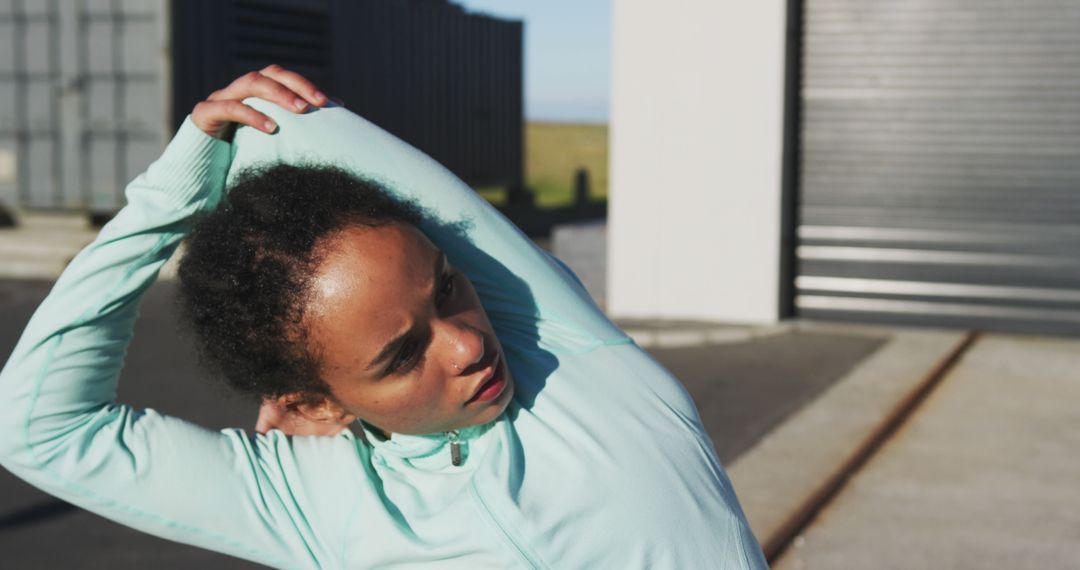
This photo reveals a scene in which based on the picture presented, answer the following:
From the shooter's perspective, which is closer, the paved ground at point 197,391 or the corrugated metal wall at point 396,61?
the paved ground at point 197,391

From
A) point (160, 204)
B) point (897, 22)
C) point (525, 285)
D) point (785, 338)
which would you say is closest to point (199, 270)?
point (160, 204)

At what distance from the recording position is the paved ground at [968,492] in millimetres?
4500

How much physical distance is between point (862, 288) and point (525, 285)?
27.7 ft

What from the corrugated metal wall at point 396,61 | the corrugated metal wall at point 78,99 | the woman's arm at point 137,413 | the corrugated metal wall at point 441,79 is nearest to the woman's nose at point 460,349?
the woman's arm at point 137,413

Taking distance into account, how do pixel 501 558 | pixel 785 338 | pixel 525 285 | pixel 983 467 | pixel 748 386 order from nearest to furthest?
1. pixel 501 558
2. pixel 525 285
3. pixel 983 467
4. pixel 748 386
5. pixel 785 338

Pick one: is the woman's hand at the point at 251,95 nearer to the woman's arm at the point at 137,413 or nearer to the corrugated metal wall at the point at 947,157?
the woman's arm at the point at 137,413

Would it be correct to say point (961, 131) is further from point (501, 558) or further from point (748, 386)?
point (501, 558)

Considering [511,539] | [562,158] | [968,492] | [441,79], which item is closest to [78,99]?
[441,79]

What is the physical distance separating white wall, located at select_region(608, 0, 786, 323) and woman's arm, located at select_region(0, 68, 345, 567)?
8148mm

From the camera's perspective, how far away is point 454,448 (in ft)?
4.53

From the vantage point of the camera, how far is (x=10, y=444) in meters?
1.41

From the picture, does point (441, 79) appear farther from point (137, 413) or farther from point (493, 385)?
point (493, 385)

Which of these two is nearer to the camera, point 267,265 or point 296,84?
point 267,265

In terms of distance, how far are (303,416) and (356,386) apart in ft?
0.49
